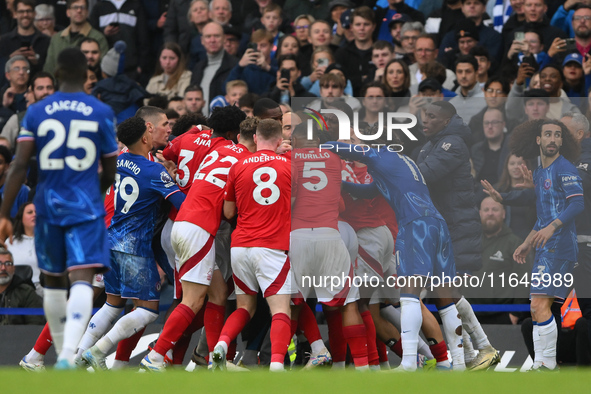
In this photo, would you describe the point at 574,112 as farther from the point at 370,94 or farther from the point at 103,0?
the point at 103,0

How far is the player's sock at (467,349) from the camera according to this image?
9.27m

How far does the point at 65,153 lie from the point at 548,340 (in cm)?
479

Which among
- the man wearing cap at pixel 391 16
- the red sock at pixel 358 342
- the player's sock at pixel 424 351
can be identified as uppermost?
the man wearing cap at pixel 391 16

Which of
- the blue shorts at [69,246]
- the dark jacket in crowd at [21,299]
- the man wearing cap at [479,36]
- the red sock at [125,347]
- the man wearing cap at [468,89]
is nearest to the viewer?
the blue shorts at [69,246]

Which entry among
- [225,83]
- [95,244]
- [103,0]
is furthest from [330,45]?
[95,244]

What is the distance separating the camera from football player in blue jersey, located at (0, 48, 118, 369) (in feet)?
21.2

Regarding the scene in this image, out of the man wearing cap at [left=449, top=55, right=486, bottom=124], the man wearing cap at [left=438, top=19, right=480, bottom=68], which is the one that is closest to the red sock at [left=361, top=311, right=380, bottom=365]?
the man wearing cap at [left=449, top=55, right=486, bottom=124]

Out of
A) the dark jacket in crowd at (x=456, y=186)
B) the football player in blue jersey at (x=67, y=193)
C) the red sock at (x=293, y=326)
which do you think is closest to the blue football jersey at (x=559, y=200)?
the dark jacket in crowd at (x=456, y=186)

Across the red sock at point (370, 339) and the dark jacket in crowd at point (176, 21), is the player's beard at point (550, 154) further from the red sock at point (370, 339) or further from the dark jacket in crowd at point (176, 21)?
the dark jacket in crowd at point (176, 21)

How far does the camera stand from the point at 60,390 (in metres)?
5.30

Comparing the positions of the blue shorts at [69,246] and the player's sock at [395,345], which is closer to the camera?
the blue shorts at [69,246]

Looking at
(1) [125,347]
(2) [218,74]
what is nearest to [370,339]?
(1) [125,347]

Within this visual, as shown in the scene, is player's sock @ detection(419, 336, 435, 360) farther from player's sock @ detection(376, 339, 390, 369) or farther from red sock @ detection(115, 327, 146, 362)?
red sock @ detection(115, 327, 146, 362)

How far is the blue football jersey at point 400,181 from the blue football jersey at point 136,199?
160 centimetres
